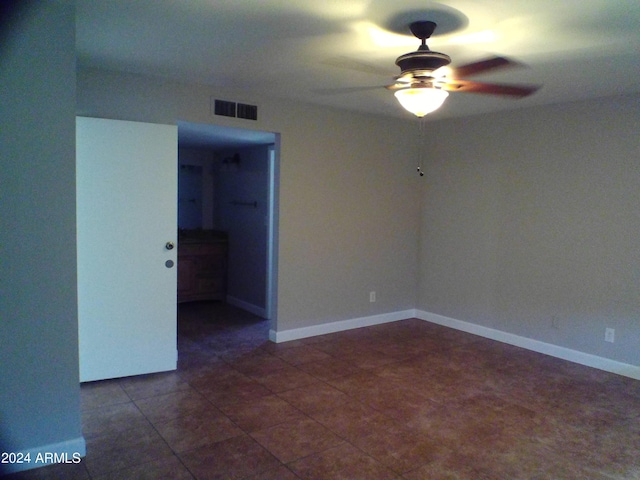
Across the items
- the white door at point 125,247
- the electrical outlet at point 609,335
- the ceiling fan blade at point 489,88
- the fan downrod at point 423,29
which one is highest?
the fan downrod at point 423,29

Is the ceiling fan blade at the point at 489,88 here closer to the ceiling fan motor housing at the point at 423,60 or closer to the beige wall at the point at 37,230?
the ceiling fan motor housing at the point at 423,60

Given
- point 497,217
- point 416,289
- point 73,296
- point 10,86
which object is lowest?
point 416,289

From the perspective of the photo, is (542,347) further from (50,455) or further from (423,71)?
(50,455)

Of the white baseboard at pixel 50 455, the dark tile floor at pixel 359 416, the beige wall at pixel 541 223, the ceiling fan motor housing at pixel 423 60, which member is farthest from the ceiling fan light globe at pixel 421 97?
the white baseboard at pixel 50 455

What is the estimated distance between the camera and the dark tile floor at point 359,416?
8.61 ft

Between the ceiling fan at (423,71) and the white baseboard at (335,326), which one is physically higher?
the ceiling fan at (423,71)

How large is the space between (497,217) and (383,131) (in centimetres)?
160

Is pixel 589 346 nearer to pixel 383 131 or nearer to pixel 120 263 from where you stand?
pixel 383 131

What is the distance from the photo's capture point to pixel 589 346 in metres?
4.34

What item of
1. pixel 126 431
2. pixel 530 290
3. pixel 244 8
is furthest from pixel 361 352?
pixel 244 8

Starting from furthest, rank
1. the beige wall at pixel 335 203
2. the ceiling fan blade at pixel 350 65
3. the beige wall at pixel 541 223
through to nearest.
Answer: the beige wall at pixel 335 203
the beige wall at pixel 541 223
the ceiling fan blade at pixel 350 65

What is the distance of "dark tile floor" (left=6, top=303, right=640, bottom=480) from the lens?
8.61 feet

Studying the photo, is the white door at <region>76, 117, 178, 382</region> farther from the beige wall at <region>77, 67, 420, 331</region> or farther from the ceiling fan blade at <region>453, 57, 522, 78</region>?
the ceiling fan blade at <region>453, 57, 522, 78</region>

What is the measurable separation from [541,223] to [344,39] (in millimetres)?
2956
